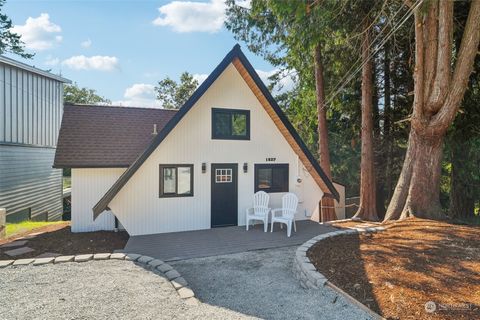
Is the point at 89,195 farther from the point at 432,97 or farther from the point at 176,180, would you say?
the point at 432,97

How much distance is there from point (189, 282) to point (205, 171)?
4157 millimetres

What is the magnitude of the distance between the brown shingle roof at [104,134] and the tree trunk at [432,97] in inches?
337

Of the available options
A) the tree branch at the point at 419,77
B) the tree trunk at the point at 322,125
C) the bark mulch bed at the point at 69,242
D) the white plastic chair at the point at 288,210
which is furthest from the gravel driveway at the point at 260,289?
the tree trunk at the point at 322,125

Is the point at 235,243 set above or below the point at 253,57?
below

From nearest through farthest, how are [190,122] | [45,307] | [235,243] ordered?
[45,307], [235,243], [190,122]

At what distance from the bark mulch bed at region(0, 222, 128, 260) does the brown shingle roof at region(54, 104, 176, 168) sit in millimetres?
2049

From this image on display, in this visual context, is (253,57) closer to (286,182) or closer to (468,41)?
(286,182)

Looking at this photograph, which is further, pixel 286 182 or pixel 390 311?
pixel 286 182

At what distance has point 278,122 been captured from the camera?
942 cm

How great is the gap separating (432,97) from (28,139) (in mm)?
16532

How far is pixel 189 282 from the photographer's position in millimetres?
4949

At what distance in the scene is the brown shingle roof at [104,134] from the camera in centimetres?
912

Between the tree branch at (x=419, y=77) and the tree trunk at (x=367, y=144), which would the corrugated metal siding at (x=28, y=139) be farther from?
the tree branch at (x=419, y=77)

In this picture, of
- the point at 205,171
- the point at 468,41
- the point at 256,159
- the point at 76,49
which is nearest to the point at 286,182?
the point at 256,159
